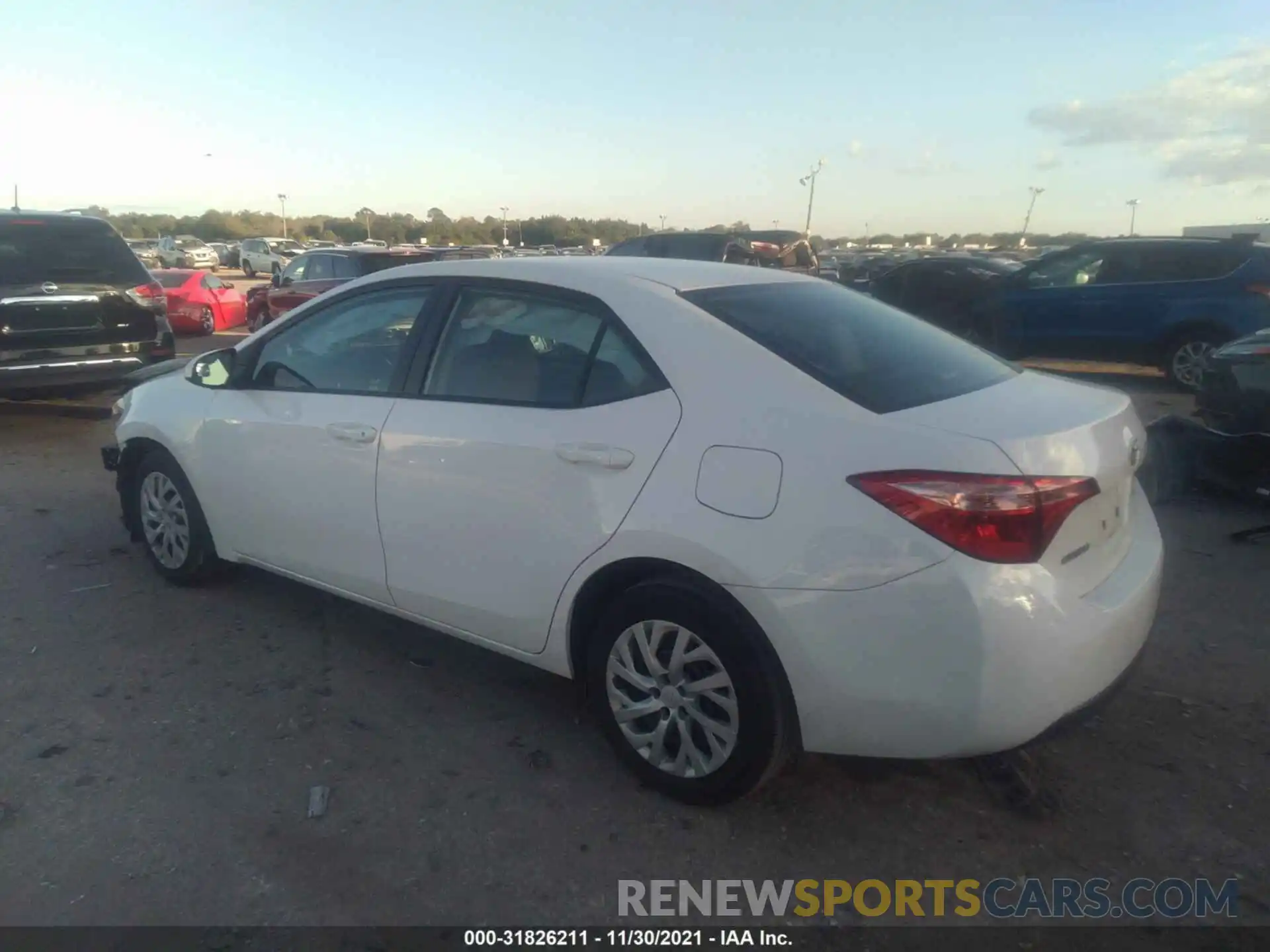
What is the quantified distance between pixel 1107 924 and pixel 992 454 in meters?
1.27

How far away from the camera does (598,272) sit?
11.3 feet

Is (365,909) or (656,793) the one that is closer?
(365,909)

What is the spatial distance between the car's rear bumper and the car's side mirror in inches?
111

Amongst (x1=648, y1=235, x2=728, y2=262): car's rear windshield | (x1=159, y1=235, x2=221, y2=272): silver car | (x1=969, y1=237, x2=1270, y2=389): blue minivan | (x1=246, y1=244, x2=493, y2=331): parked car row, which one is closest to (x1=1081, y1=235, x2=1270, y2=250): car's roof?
(x1=969, y1=237, x2=1270, y2=389): blue minivan

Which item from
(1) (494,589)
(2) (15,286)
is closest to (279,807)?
(1) (494,589)

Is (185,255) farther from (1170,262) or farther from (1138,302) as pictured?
(1170,262)

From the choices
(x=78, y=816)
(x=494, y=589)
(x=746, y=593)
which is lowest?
(x=78, y=816)

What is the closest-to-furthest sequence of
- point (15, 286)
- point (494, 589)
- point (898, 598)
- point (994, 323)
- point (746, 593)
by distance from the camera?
point (898, 598) → point (746, 593) → point (494, 589) → point (15, 286) → point (994, 323)

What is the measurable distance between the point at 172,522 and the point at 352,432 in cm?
156

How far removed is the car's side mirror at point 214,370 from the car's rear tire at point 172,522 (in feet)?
1.36

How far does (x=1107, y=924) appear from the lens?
258 cm

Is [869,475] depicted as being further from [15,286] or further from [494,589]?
[15,286]

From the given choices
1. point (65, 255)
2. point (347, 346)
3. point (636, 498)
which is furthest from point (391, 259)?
point (636, 498)

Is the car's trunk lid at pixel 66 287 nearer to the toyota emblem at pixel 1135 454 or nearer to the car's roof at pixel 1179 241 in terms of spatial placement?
the toyota emblem at pixel 1135 454
